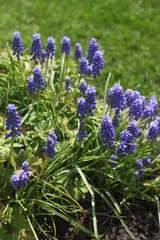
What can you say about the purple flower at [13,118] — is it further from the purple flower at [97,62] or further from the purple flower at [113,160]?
the purple flower at [97,62]

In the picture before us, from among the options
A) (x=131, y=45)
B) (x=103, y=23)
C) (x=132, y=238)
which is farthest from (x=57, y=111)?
(x=103, y=23)

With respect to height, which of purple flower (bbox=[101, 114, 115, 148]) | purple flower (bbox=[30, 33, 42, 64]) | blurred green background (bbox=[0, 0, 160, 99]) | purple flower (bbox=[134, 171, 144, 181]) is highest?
blurred green background (bbox=[0, 0, 160, 99])

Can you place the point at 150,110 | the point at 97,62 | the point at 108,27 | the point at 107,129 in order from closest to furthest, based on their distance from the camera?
the point at 107,129
the point at 150,110
the point at 97,62
the point at 108,27

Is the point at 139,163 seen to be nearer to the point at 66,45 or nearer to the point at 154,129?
the point at 154,129

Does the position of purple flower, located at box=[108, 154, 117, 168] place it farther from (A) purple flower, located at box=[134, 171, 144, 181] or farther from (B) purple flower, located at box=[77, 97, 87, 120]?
(B) purple flower, located at box=[77, 97, 87, 120]

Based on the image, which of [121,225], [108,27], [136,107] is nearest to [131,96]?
[136,107]

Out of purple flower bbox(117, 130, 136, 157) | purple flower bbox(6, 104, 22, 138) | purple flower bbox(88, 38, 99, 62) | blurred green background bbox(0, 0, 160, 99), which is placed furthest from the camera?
blurred green background bbox(0, 0, 160, 99)

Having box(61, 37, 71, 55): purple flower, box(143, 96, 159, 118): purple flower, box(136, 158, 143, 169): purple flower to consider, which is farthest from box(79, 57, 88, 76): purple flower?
box(136, 158, 143, 169): purple flower
